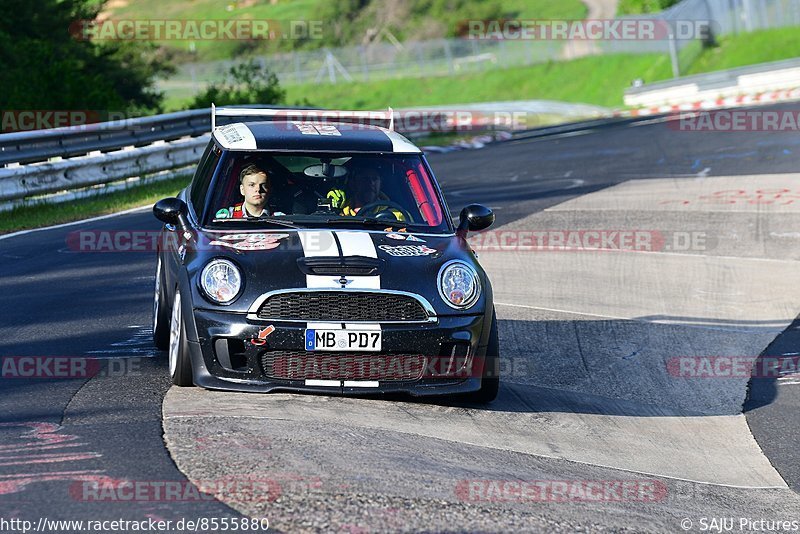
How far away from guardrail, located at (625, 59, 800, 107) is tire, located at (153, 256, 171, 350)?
32.8 metres

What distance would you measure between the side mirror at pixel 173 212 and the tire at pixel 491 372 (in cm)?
203

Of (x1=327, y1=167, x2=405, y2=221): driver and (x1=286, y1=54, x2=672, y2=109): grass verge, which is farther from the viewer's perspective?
(x1=286, y1=54, x2=672, y2=109): grass verge

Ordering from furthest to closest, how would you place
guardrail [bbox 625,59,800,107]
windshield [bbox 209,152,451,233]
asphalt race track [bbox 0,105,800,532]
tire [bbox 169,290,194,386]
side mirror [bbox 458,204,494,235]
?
guardrail [bbox 625,59,800,107]
side mirror [bbox 458,204,494,235]
windshield [bbox 209,152,451,233]
tire [bbox 169,290,194,386]
asphalt race track [bbox 0,105,800,532]

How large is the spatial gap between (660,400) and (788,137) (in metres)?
18.2

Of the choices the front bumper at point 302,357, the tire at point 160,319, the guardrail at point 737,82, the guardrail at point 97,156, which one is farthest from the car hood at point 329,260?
the guardrail at point 737,82

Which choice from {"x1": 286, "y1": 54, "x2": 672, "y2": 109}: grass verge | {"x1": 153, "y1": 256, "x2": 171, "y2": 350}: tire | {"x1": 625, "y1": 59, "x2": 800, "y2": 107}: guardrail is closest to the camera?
{"x1": 153, "y1": 256, "x2": 171, "y2": 350}: tire

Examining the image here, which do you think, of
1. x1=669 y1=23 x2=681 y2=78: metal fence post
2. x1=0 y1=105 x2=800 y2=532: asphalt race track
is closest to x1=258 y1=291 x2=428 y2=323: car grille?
x1=0 y1=105 x2=800 y2=532: asphalt race track

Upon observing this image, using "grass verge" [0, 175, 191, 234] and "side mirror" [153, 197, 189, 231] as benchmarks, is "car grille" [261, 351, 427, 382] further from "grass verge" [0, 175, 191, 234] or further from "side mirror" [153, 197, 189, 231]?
"grass verge" [0, 175, 191, 234]

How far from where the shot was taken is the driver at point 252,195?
7.83 metres

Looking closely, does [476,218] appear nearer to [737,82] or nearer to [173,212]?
[173,212]

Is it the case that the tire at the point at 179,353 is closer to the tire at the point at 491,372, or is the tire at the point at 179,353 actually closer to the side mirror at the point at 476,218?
the tire at the point at 491,372

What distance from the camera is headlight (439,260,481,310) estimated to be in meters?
7.09

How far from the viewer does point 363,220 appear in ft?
25.4

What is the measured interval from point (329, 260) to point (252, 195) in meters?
1.09
